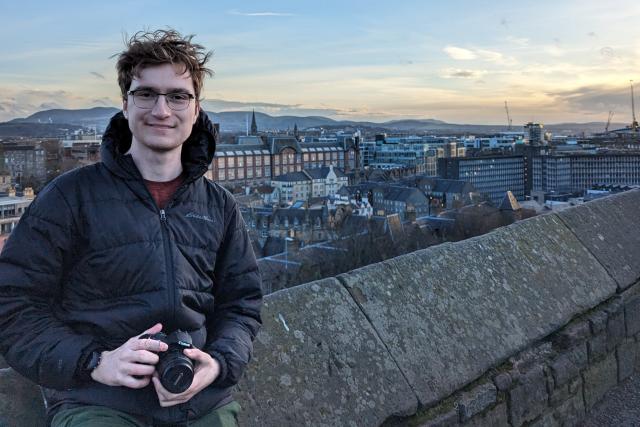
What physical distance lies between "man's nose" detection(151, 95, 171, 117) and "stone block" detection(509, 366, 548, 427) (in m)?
1.64

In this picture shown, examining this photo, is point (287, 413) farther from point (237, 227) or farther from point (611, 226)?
point (611, 226)

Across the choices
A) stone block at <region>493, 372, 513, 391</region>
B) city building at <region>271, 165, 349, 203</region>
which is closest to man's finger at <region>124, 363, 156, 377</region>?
stone block at <region>493, 372, 513, 391</region>

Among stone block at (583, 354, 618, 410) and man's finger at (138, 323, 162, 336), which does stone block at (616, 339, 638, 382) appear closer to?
stone block at (583, 354, 618, 410)

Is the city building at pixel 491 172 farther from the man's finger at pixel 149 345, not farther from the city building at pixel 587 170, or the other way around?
the man's finger at pixel 149 345

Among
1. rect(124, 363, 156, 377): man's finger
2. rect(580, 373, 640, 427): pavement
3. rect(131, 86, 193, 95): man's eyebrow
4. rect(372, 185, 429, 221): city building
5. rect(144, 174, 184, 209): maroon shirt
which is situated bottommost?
rect(372, 185, 429, 221): city building

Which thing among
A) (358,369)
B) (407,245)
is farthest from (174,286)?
(407,245)

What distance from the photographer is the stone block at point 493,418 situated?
2.28 meters

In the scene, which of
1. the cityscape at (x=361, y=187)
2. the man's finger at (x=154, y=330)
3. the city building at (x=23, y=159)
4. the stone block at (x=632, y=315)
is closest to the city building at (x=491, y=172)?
the cityscape at (x=361, y=187)

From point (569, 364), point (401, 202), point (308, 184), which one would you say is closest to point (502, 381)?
point (569, 364)

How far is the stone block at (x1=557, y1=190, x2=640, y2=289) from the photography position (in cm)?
333

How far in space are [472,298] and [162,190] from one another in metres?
1.41

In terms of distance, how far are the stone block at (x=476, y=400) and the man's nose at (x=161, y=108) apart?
4.62 ft

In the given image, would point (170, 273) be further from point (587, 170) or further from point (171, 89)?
point (587, 170)

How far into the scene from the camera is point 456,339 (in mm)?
2393
